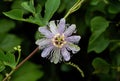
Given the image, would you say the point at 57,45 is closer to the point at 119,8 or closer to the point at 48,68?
the point at 119,8

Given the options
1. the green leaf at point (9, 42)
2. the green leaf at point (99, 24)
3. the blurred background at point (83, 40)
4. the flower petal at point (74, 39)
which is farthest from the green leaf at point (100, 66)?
the flower petal at point (74, 39)

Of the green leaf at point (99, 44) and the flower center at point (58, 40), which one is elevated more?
the flower center at point (58, 40)

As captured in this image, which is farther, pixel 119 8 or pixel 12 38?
pixel 12 38

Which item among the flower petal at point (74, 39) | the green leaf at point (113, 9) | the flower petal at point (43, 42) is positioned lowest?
the green leaf at point (113, 9)

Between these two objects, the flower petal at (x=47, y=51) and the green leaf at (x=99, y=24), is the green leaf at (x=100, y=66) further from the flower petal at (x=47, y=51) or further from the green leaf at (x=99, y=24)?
the flower petal at (x=47, y=51)

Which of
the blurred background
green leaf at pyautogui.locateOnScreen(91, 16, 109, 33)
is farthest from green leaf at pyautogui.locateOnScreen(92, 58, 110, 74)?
green leaf at pyautogui.locateOnScreen(91, 16, 109, 33)

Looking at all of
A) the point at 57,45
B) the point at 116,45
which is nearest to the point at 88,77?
the point at 116,45

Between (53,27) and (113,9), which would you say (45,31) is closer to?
(53,27)
